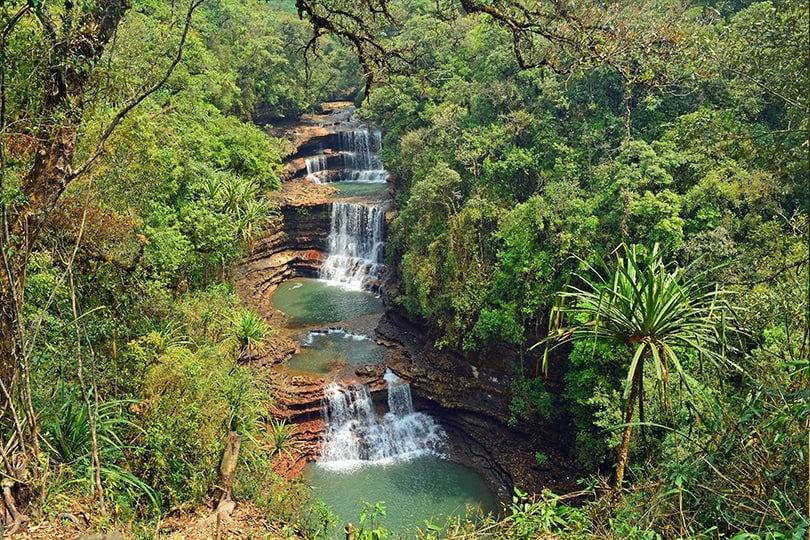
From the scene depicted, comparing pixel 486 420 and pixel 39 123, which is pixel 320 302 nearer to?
pixel 486 420

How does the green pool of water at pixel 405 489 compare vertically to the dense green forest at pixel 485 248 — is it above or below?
below

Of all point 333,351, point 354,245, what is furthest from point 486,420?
point 354,245

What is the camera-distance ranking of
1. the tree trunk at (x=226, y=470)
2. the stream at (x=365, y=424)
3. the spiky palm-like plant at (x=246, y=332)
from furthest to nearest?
1. the spiky palm-like plant at (x=246, y=332)
2. the stream at (x=365, y=424)
3. the tree trunk at (x=226, y=470)

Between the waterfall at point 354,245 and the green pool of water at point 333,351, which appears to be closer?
the green pool of water at point 333,351

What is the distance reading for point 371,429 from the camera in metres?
16.1

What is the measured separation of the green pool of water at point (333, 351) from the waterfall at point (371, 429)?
135 cm

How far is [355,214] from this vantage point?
82.6 ft

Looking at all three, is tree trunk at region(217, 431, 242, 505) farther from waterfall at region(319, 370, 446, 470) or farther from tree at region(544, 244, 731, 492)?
waterfall at region(319, 370, 446, 470)

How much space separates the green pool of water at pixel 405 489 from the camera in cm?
1310

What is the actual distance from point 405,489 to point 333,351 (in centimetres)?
584

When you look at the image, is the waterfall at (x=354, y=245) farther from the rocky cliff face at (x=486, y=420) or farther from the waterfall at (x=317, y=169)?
the rocky cliff face at (x=486, y=420)

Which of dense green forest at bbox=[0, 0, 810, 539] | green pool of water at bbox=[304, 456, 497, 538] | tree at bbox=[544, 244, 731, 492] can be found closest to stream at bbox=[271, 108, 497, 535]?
green pool of water at bbox=[304, 456, 497, 538]

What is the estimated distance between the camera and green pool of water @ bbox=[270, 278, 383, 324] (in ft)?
70.0

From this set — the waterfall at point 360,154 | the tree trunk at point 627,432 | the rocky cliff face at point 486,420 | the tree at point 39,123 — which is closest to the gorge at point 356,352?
the rocky cliff face at point 486,420
